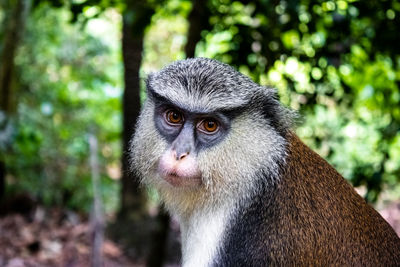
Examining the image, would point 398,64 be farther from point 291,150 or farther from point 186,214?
point 186,214

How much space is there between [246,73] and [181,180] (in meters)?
2.60

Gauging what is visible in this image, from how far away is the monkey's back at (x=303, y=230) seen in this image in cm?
312

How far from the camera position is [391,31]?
4.18 meters

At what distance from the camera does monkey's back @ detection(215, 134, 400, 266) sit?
3123 millimetres

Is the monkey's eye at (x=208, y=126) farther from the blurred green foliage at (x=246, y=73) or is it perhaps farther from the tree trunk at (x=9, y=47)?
the tree trunk at (x=9, y=47)

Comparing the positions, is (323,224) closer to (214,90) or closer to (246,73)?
(214,90)

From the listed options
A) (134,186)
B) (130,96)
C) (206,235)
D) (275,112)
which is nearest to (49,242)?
(134,186)

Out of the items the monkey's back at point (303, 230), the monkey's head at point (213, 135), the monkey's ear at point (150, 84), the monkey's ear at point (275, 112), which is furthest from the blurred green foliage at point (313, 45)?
the monkey's ear at point (150, 84)

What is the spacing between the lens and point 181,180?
3090 mm

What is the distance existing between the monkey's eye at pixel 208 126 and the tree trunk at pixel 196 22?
1.53 m

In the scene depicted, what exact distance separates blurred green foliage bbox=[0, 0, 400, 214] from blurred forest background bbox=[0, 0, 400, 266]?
0.06ft

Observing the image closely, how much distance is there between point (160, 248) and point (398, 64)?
2.86 metres

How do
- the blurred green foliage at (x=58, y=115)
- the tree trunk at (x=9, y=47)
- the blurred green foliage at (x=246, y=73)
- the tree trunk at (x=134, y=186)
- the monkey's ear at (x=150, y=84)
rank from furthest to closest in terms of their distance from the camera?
the blurred green foliage at (x=58, y=115) < the tree trunk at (x=9, y=47) < the blurred green foliage at (x=246, y=73) < the tree trunk at (x=134, y=186) < the monkey's ear at (x=150, y=84)

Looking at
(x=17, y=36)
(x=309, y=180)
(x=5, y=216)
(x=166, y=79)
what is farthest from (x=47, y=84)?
(x=309, y=180)
